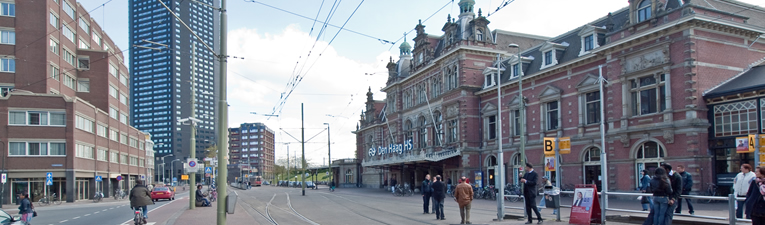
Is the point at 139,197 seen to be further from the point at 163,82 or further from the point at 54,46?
the point at 163,82

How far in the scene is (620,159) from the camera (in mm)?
30297

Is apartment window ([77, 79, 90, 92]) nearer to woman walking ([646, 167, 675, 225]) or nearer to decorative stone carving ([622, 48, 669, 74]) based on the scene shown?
decorative stone carving ([622, 48, 669, 74])

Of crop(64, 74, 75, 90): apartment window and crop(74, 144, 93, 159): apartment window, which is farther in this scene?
crop(64, 74, 75, 90): apartment window

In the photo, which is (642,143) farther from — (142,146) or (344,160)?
(142,146)

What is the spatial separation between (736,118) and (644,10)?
699 centimetres

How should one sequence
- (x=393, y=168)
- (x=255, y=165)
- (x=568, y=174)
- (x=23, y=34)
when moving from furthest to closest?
(x=255, y=165)
(x=393, y=168)
(x=23, y=34)
(x=568, y=174)

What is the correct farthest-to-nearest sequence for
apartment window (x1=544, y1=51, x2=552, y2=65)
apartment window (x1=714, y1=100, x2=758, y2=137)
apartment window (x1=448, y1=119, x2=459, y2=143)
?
apartment window (x1=448, y1=119, x2=459, y2=143), apartment window (x1=544, y1=51, x2=552, y2=65), apartment window (x1=714, y1=100, x2=758, y2=137)

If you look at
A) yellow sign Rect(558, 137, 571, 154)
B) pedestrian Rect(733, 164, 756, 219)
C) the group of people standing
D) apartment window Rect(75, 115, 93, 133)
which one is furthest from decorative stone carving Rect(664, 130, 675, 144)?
apartment window Rect(75, 115, 93, 133)

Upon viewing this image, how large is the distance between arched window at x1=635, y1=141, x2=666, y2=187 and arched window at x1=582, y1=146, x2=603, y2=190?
3.31 metres

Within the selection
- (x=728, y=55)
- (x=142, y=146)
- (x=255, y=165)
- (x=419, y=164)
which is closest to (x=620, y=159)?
(x=728, y=55)

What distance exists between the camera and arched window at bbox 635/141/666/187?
28141mm

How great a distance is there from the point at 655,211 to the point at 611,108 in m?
20.4

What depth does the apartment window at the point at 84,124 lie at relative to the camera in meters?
48.9

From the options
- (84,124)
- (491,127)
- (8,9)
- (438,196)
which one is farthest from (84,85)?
(438,196)
